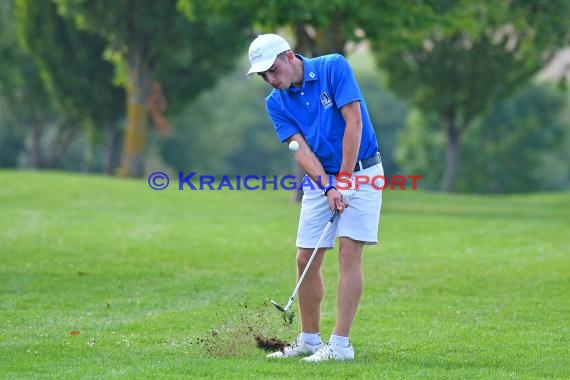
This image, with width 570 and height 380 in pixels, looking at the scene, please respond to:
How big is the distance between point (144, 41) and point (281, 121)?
116ft

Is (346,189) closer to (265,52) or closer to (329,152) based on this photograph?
(329,152)

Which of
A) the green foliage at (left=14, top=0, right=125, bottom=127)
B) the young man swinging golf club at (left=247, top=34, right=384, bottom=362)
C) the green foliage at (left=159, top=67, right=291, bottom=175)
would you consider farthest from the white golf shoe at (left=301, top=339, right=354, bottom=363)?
the green foliage at (left=159, top=67, right=291, bottom=175)

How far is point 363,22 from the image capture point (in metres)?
28.8

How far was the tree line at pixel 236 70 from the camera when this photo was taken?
2989cm

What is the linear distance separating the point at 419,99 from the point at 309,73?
4162 cm

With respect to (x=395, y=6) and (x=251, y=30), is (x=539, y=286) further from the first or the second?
(x=251, y=30)

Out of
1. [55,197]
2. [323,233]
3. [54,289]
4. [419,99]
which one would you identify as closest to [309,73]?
[323,233]

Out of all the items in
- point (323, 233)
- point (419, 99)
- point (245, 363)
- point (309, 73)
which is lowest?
point (245, 363)

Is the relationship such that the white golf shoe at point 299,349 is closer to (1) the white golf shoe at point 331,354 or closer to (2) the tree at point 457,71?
(1) the white golf shoe at point 331,354

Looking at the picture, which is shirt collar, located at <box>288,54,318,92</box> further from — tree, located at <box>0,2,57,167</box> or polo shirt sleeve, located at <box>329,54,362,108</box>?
tree, located at <box>0,2,57,167</box>

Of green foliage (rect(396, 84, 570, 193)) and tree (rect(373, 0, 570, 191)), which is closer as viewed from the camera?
tree (rect(373, 0, 570, 191))

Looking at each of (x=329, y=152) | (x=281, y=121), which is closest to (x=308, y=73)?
(x=281, y=121)

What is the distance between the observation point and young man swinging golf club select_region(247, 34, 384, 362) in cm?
891

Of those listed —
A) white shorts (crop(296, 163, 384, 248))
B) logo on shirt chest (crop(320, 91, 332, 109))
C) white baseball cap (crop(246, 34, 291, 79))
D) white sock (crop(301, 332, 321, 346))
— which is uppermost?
white baseball cap (crop(246, 34, 291, 79))
